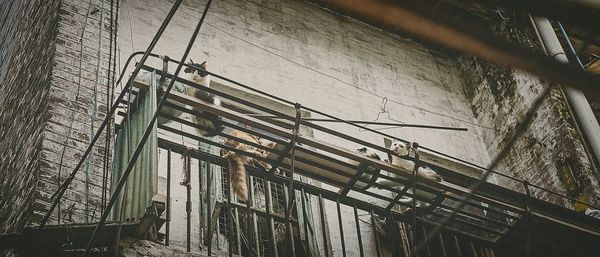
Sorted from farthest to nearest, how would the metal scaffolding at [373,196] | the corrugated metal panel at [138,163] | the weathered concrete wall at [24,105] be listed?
1. the metal scaffolding at [373,196]
2. the weathered concrete wall at [24,105]
3. the corrugated metal panel at [138,163]

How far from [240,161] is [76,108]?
1857mm

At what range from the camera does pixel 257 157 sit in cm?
672

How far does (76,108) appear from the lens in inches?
236

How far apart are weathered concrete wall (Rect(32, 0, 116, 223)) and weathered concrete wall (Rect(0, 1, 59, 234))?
0.30 ft

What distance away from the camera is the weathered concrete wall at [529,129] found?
33.6 feet

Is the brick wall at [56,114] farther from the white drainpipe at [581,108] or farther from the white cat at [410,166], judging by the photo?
the white drainpipe at [581,108]

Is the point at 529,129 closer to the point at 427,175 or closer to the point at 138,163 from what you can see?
the point at 427,175

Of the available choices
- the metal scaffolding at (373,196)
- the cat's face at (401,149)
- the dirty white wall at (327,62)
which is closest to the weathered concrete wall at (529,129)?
the dirty white wall at (327,62)

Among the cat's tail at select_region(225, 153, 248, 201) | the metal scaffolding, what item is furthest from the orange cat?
the metal scaffolding

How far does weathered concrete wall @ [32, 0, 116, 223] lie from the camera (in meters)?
5.26

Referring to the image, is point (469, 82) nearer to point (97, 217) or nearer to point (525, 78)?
point (525, 78)

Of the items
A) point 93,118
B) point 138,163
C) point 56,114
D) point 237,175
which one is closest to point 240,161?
point 237,175

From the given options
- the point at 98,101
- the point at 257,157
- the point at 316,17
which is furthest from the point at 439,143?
the point at 98,101

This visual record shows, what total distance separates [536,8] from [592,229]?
765cm
